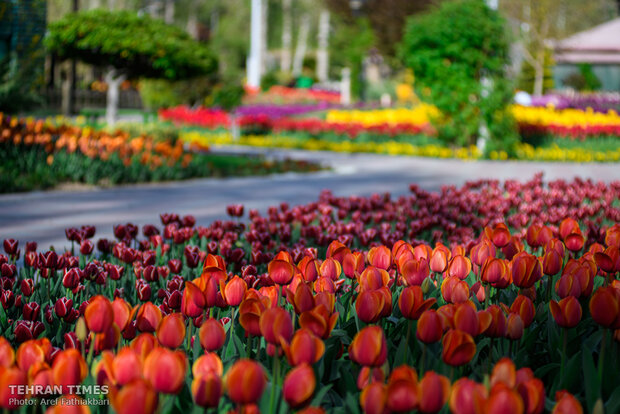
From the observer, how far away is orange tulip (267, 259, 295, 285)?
2.44 m

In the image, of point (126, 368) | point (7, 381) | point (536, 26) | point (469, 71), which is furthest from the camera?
point (536, 26)

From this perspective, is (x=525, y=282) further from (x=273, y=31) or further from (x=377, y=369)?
(x=273, y=31)

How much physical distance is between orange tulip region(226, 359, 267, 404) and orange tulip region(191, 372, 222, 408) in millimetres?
90

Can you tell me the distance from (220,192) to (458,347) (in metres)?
8.41

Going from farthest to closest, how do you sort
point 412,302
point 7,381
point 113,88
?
point 113,88
point 412,302
point 7,381

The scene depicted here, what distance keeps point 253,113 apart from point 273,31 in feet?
148

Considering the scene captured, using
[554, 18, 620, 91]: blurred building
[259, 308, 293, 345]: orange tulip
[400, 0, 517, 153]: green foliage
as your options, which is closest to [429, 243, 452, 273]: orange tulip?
[259, 308, 293, 345]: orange tulip

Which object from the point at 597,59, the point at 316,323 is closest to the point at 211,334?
the point at 316,323

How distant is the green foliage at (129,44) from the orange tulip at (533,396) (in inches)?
498

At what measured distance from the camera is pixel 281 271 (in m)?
2.46

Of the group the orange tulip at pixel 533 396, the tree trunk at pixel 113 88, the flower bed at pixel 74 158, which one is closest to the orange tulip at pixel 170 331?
the orange tulip at pixel 533 396

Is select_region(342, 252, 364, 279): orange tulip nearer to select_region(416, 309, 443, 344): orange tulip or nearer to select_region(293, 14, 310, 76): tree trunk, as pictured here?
select_region(416, 309, 443, 344): orange tulip

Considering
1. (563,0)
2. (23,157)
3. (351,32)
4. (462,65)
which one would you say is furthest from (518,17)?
(23,157)

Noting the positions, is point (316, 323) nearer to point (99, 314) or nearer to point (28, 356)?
point (99, 314)
